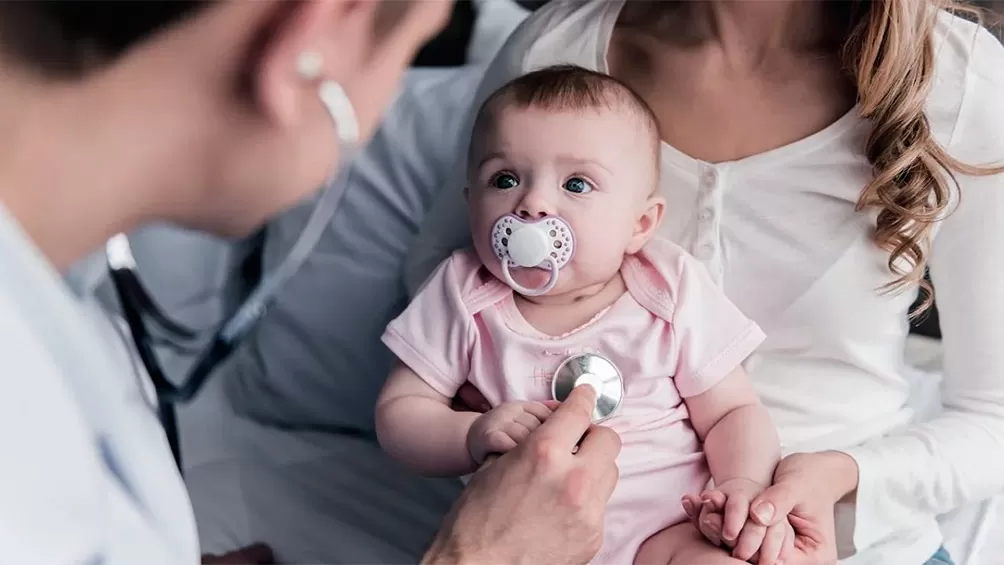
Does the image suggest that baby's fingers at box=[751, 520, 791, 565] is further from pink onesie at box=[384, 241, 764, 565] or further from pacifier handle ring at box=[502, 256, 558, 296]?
pacifier handle ring at box=[502, 256, 558, 296]

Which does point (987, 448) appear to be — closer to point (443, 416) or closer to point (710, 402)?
point (710, 402)

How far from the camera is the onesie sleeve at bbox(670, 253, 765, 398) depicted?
0.89 m

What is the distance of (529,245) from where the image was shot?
0.86 meters

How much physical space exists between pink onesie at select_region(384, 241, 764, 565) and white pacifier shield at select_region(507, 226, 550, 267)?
76mm

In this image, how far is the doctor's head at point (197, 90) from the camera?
53cm

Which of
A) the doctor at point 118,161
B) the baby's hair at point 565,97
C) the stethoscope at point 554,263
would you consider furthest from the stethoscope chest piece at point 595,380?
the doctor at point 118,161

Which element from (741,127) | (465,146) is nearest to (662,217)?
(741,127)

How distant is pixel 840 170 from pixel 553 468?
43 cm

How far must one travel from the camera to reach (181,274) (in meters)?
1.25

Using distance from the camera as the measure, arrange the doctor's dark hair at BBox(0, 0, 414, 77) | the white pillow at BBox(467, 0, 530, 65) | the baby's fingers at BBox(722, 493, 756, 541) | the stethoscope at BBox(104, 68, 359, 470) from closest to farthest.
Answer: the doctor's dark hair at BBox(0, 0, 414, 77)
the stethoscope at BBox(104, 68, 359, 470)
the baby's fingers at BBox(722, 493, 756, 541)
the white pillow at BBox(467, 0, 530, 65)

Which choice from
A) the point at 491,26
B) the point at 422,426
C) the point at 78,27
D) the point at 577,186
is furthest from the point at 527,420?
the point at 491,26

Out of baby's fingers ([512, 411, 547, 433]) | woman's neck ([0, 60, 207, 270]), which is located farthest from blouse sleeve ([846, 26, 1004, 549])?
woman's neck ([0, 60, 207, 270])

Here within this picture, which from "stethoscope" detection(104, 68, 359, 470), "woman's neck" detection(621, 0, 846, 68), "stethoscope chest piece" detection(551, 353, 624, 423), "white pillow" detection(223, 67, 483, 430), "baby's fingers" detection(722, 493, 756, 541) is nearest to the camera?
"stethoscope" detection(104, 68, 359, 470)

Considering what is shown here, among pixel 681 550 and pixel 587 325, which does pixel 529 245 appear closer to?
pixel 587 325
